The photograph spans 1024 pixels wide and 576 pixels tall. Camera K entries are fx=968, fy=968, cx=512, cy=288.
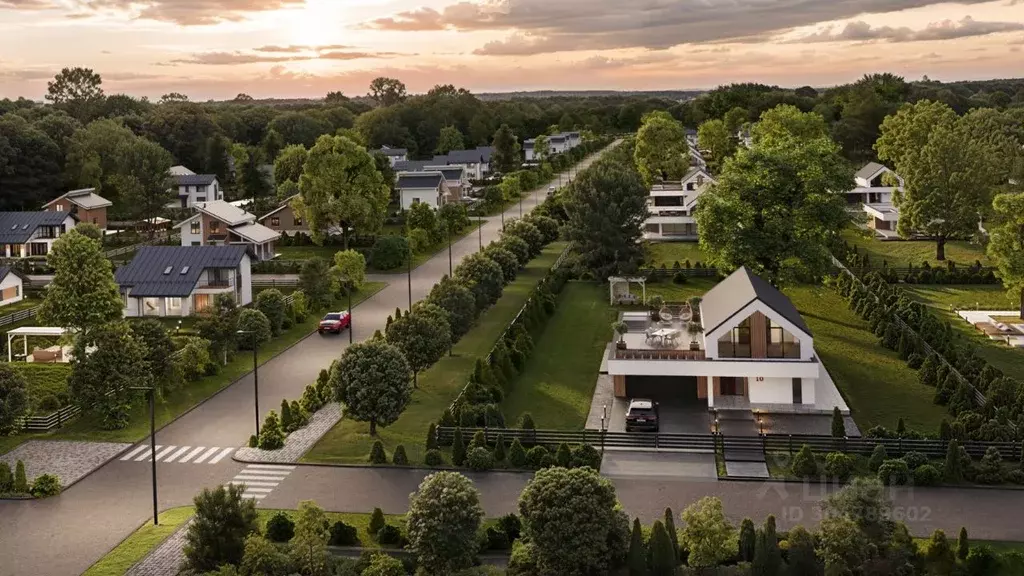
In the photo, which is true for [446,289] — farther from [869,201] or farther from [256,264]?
[869,201]

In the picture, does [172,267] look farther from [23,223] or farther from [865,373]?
[865,373]

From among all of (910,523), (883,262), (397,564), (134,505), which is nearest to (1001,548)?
(910,523)

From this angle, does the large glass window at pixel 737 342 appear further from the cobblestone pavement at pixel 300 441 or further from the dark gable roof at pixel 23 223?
the dark gable roof at pixel 23 223

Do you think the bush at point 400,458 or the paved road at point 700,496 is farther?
the bush at point 400,458

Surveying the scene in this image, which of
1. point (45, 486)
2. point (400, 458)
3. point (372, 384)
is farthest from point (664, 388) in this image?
point (45, 486)

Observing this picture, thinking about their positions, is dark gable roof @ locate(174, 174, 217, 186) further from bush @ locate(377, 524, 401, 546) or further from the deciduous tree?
bush @ locate(377, 524, 401, 546)

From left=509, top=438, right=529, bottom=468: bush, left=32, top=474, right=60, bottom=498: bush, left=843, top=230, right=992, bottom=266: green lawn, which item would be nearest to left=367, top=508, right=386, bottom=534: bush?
left=509, top=438, right=529, bottom=468: bush

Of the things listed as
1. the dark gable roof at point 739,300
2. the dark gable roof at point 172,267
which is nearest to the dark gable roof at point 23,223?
the dark gable roof at point 172,267
